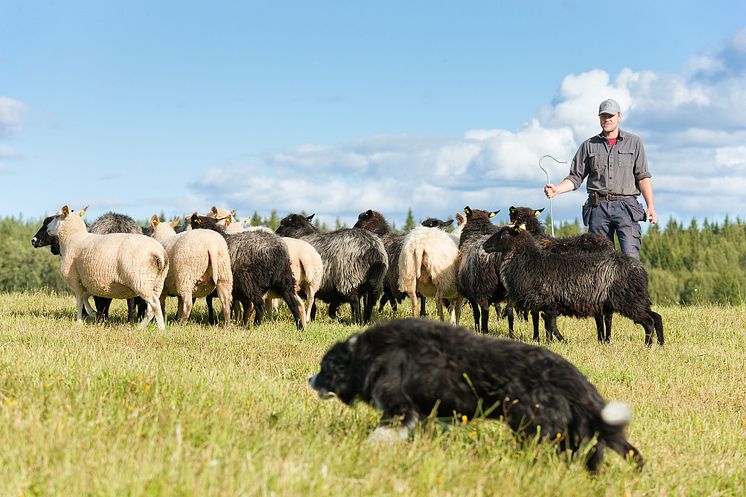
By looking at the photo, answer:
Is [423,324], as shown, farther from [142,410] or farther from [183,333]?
[183,333]

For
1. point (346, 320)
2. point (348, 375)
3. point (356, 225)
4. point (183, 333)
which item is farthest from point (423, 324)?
point (356, 225)

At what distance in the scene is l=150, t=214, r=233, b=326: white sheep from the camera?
12078 millimetres

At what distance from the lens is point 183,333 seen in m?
10.9

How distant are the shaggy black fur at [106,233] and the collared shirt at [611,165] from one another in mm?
7697

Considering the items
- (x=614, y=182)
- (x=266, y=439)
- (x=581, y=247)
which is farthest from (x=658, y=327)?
(x=266, y=439)

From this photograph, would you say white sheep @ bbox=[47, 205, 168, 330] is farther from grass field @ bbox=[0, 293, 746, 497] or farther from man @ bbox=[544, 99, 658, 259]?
man @ bbox=[544, 99, 658, 259]

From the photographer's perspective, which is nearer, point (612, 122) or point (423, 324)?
point (423, 324)

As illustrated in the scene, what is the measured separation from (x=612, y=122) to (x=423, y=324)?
27.7 ft

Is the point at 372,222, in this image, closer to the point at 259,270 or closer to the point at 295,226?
the point at 295,226

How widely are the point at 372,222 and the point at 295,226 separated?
1.97 m

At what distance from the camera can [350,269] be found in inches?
558

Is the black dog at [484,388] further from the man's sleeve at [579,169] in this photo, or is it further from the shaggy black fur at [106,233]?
the shaggy black fur at [106,233]

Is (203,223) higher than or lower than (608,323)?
higher

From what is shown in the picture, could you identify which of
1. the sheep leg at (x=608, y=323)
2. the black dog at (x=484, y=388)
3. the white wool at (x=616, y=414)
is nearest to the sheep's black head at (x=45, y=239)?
the sheep leg at (x=608, y=323)
